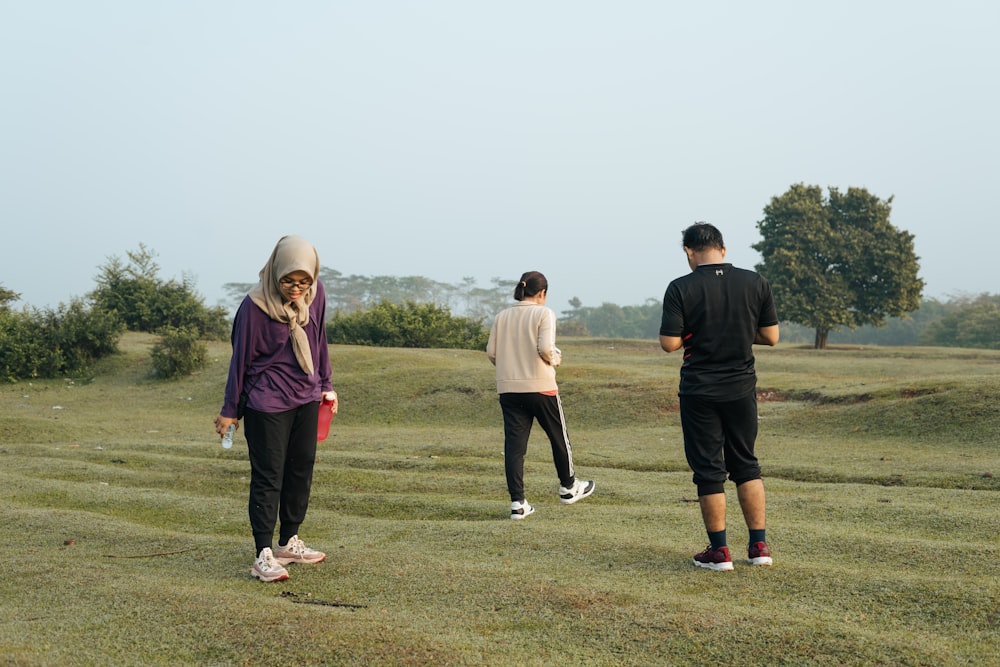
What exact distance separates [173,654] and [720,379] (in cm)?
368

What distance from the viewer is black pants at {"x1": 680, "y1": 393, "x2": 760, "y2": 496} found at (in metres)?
6.04

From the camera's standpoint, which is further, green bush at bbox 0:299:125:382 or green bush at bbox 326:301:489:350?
green bush at bbox 326:301:489:350

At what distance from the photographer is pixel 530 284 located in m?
8.61

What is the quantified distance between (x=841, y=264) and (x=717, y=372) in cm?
4758

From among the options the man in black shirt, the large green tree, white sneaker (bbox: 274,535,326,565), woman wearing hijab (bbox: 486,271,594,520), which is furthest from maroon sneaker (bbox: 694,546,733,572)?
the large green tree

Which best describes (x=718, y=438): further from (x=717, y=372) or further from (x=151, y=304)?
(x=151, y=304)

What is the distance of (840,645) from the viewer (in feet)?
14.8

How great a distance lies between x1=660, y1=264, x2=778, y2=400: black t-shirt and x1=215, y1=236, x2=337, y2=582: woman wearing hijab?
2501 millimetres

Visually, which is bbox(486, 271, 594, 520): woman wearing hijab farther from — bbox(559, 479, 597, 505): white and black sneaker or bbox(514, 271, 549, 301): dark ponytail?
bbox(559, 479, 597, 505): white and black sneaker

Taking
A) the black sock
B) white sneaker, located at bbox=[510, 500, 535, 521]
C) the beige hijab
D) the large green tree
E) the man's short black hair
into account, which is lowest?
white sneaker, located at bbox=[510, 500, 535, 521]

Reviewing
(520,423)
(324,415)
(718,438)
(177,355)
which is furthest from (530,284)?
(177,355)

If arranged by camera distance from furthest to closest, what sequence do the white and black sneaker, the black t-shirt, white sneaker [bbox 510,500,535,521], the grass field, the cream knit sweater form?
1. the white and black sneaker
2. white sneaker [bbox 510,500,535,521]
3. the cream knit sweater
4. the black t-shirt
5. the grass field

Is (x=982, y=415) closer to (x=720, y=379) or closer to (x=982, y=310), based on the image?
(x=720, y=379)

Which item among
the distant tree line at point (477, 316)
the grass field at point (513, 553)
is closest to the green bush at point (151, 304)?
the distant tree line at point (477, 316)
